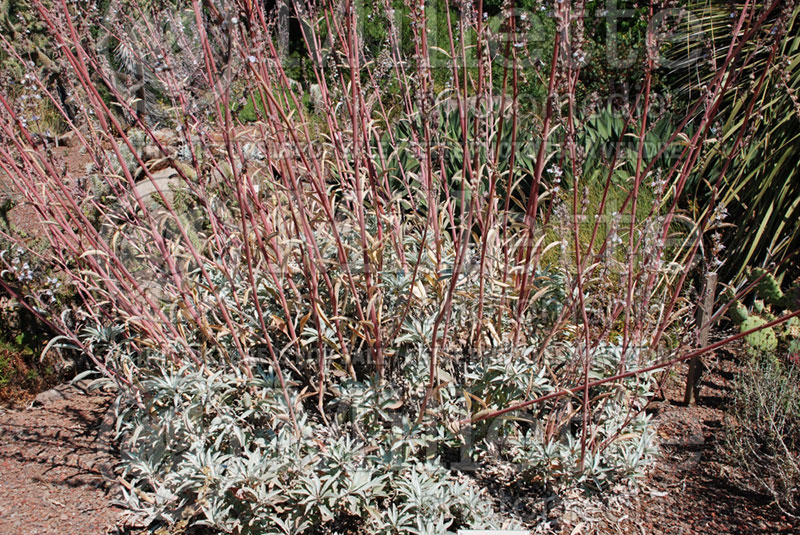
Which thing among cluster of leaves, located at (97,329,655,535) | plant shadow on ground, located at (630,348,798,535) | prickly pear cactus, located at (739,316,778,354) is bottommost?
plant shadow on ground, located at (630,348,798,535)

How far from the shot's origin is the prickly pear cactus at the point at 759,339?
286 centimetres

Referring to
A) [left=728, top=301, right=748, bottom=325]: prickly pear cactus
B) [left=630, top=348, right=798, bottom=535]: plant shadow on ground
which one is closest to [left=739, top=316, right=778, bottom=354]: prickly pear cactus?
[left=728, top=301, right=748, bottom=325]: prickly pear cactus

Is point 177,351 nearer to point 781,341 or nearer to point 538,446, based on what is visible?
point 538,446

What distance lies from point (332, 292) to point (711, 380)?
197 cm

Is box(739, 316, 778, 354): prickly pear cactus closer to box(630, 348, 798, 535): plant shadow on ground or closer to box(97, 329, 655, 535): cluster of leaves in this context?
box(630, 348, 798, 535): plant shadow on ground

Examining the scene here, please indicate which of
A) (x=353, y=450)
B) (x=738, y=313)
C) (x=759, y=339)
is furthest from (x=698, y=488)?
(x=353, y=450)

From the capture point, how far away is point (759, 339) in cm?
288

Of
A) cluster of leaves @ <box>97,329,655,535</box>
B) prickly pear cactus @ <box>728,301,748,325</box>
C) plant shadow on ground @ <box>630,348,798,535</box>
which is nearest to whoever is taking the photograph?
cluster of leaves @ <box>97,329,655,535</box>

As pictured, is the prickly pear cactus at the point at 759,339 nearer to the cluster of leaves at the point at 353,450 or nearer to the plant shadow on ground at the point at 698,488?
the plant shadow on ground at the point at 698,488

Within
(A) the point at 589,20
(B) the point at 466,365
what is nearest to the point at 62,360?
(B) the point at 466,365

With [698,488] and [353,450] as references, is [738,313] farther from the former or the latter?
[353,450]

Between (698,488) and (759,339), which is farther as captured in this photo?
(759,339)

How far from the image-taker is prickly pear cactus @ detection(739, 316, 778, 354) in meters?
2.86

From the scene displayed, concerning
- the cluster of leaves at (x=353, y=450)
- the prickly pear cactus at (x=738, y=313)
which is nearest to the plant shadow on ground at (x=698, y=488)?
the cluster of leaves at (x=353, y=450)
